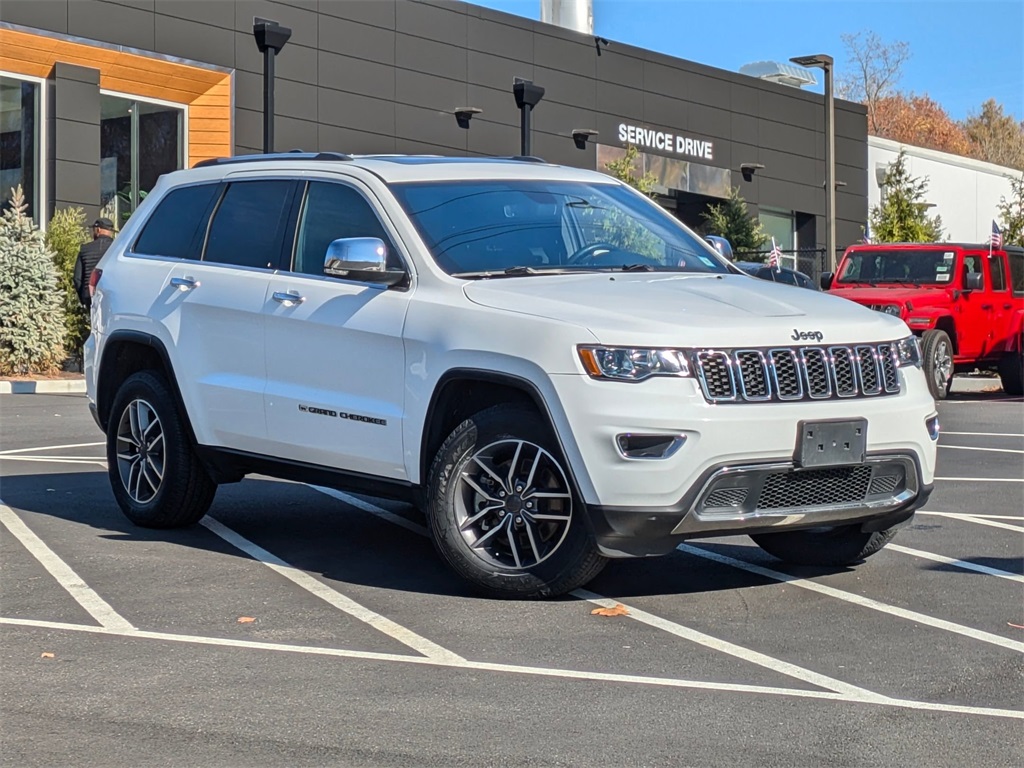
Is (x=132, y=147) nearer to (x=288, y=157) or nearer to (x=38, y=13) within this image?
(x=38, y=13)

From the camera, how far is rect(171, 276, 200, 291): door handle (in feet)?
26.2

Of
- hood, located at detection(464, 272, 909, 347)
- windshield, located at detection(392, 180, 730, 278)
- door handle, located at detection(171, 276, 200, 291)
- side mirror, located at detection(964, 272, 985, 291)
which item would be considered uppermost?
side mirror, located at detection(964, 272, 985, 291)

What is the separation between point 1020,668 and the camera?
17.9ft

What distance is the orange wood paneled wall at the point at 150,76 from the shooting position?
25.0 meters

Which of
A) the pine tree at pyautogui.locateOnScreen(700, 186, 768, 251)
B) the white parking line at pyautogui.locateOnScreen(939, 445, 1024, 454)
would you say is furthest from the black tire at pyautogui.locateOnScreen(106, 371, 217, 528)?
the pine tree at pyautogui.locateOnScreen(700, 186, 768, 251)

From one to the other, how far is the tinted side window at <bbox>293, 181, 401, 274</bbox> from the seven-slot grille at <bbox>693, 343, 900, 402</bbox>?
191cm

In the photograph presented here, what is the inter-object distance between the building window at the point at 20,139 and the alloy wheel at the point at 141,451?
59.2 feet

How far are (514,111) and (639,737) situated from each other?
30.2 metres

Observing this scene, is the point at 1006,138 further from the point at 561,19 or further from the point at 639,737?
the point at 639,737

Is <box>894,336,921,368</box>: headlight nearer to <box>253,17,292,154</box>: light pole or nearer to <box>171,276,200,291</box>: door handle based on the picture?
<box>171,276,200,291</box>: door handle

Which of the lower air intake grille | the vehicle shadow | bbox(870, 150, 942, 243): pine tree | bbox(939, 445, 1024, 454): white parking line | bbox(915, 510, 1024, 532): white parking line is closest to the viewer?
the lower air intake grille

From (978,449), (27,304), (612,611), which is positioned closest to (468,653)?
(612,611)

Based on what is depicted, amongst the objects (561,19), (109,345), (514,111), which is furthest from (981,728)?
(561,19)

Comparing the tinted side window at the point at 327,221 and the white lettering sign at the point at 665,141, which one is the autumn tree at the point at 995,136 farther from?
the tinted side window at the point at 327,221
